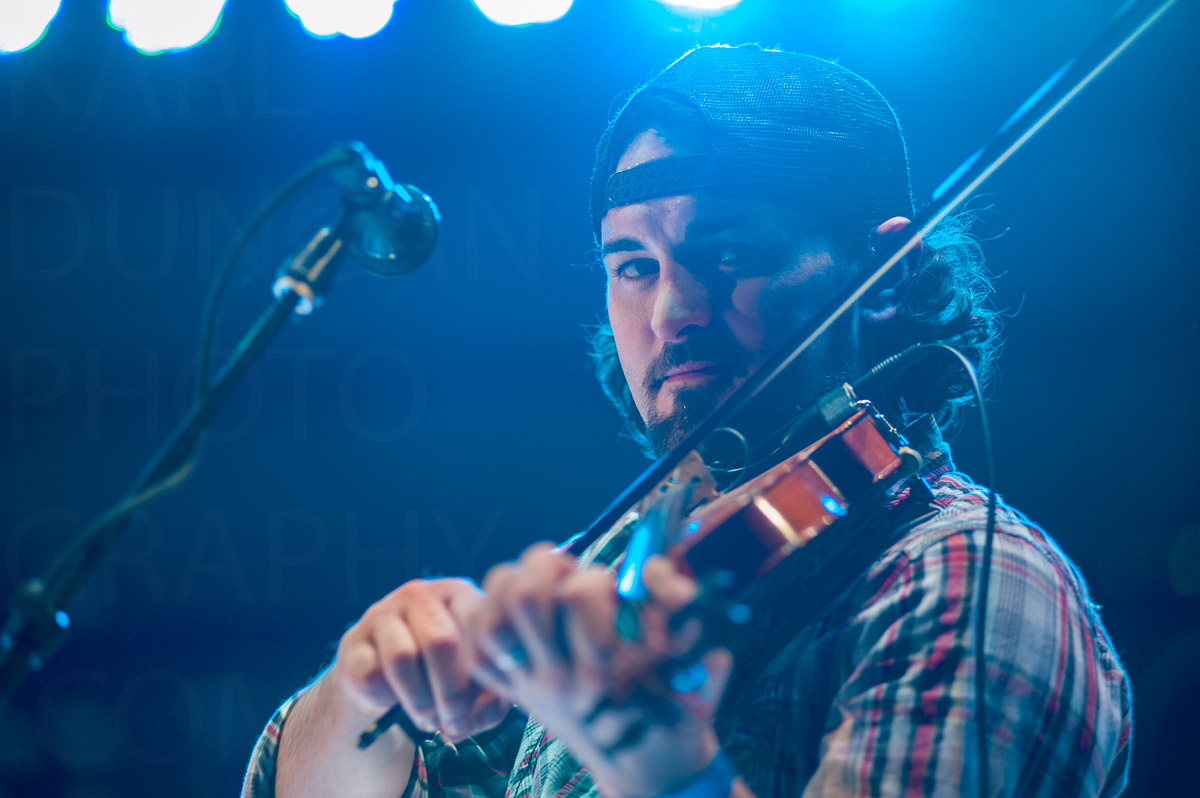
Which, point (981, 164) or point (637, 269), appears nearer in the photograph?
point (981, 164)

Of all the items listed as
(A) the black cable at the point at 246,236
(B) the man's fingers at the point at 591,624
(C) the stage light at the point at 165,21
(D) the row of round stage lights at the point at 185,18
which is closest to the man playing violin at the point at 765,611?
(B) the man's fingers at the point at 591,624

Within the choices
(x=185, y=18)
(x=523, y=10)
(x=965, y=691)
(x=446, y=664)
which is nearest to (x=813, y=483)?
(x=965, y=691)

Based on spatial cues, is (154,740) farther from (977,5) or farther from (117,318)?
(977,5)

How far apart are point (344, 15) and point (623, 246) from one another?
7.96 feet

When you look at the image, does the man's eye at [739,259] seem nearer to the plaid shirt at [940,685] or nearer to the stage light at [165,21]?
the plaid shirt at [940,685]

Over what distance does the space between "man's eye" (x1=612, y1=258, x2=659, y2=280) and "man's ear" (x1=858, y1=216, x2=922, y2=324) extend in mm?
550

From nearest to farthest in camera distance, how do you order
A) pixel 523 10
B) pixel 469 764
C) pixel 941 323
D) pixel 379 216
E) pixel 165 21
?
1. pixel 379 216
2. pixel 469 764
3. pixel 941 323
4. pixel 523 10
5. pixel 165 21

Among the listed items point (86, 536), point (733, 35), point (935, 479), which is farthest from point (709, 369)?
point (733, 35)

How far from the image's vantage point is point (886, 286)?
6.28 ft

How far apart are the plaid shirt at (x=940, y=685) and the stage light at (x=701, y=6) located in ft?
8.10

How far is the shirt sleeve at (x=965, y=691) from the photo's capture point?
921mm

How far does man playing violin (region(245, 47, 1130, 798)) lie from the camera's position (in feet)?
2.58

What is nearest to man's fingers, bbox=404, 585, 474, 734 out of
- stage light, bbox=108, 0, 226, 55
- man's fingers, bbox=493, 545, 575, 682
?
man's fingers, bbox=493, 545, 575, 682

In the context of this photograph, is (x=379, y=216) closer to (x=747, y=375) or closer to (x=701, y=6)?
(x=747, y=375)
